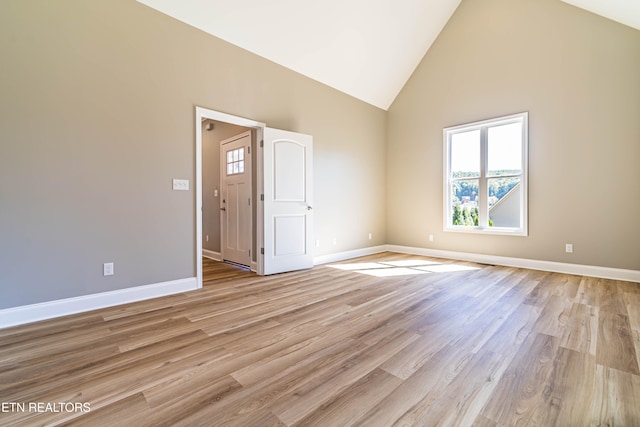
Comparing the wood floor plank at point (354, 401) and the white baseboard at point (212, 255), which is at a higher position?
the white baseboard at point (212, 255)

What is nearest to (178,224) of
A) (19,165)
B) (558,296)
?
(19,165)

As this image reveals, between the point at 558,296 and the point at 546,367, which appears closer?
the point at 546,367

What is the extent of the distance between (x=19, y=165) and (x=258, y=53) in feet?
9.84

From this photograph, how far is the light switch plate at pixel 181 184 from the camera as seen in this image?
3.27 meters

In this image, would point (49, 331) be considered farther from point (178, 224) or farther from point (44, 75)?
point (44, 75)

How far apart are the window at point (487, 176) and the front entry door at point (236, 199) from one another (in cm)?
372

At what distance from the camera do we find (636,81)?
11.8 feet

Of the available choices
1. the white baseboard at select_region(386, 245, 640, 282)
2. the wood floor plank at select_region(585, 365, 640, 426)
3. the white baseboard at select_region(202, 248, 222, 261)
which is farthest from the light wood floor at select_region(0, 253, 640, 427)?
the white baseboard at select_region(202, 248, 222, 261)

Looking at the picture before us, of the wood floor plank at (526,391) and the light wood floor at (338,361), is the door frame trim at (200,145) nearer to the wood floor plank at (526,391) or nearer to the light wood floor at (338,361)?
the light wood floor at (338,361)

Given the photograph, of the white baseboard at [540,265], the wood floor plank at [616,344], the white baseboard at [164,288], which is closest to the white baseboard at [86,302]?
the white baseboard at [164,288]

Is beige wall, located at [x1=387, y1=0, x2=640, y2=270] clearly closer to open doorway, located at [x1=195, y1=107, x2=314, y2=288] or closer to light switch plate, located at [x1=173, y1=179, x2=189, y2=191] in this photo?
open doorway, located at [x1=195, y1=107, x2=314, y2=288]

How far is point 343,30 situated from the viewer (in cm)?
423

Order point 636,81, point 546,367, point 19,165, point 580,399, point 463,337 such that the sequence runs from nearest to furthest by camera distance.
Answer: point 580,399
point 546,367
point 463,337
point 19,165
point 636,81

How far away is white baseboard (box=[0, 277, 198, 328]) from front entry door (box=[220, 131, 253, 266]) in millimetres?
1365
